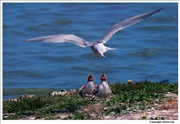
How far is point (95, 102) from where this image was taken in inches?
437

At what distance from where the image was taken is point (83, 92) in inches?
447

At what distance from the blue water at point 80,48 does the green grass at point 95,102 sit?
5.09m

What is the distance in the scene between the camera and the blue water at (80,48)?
18.8 metres

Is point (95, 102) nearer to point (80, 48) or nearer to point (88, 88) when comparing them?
point (88, 88)

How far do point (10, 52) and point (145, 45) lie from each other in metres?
4.72

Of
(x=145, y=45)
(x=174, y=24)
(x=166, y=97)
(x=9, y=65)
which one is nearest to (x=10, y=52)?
(x=9, y=65)

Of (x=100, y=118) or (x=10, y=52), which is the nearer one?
(x=100, y=118)

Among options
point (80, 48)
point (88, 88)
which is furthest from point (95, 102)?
point (80, 48)

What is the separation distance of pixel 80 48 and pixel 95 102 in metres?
11.2

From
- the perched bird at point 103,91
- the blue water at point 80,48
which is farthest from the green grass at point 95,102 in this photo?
the blue water at point 80,48

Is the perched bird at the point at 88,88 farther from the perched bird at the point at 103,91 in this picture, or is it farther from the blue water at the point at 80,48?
the blue water at the point at 80,48

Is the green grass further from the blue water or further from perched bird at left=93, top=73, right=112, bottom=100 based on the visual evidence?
the blue water

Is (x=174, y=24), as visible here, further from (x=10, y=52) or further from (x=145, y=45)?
(x=10, y=52)

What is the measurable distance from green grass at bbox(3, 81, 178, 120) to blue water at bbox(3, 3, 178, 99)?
509 cm
